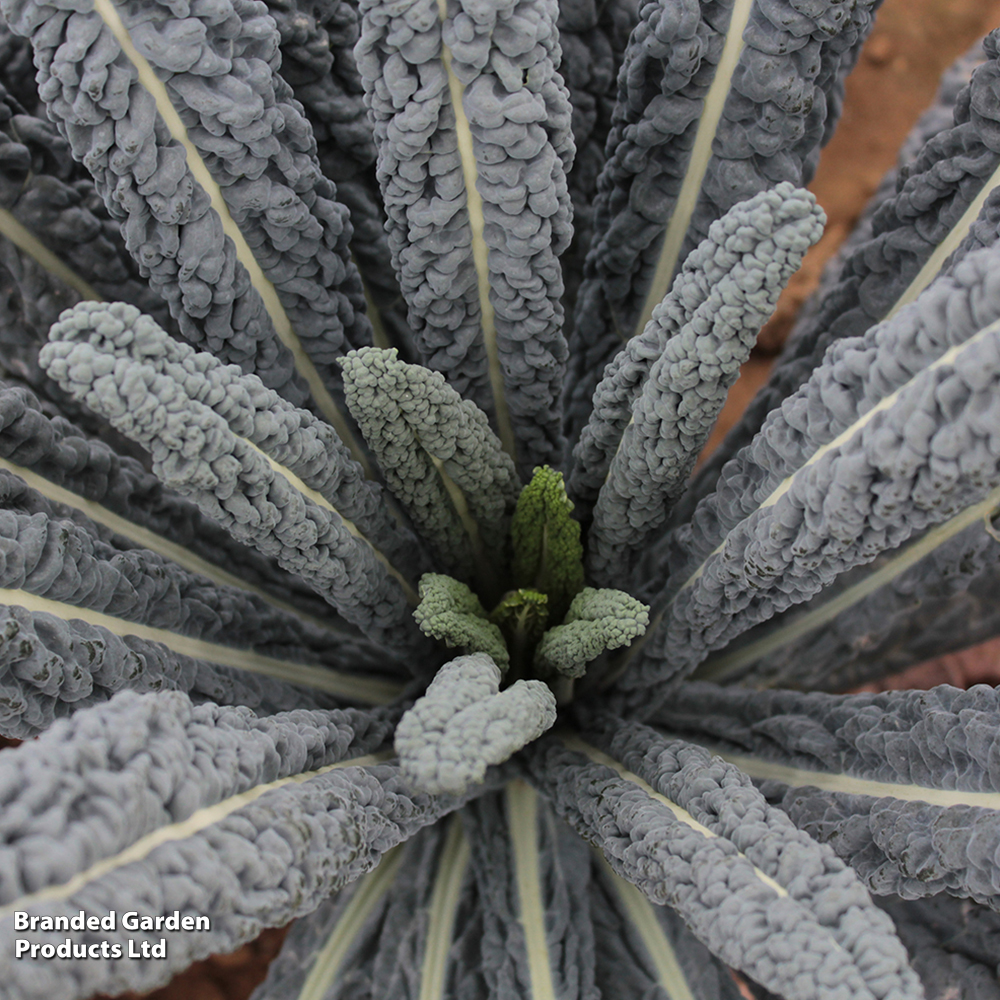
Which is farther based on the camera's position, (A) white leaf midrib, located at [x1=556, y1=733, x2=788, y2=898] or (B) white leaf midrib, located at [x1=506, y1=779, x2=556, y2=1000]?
(B) white leaf midrib, located at [x1=506, y1=779, x2=556, y2=1000]

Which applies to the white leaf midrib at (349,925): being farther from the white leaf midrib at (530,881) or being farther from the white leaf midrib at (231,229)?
the white leaf midrib at (231,229)

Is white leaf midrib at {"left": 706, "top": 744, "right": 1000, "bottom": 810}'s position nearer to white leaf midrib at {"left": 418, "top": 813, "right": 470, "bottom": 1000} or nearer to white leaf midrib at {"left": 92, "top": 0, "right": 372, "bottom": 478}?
white leaf midrib at {"left": 418, "top": 813, "right": 470, "bottom": 1000}

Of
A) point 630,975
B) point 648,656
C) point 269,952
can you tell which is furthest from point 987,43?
point 269,952

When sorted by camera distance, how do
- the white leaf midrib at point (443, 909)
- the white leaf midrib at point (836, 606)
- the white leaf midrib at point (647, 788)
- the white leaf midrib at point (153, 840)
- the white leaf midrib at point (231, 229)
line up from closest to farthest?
the white leaf midrib at point (153, 840) < the white leaf midrib at point (647, 788) < the white leaf midrib at point (231, 229) < the white leaf midrib at point (443, 909) < the white leaf midrib at point (836, 606)

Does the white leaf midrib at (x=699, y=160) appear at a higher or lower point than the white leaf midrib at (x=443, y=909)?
higher

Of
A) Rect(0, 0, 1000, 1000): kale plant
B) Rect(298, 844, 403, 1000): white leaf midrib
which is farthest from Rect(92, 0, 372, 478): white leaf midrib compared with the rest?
Rect(298, 844, 403, 1000): white leaf midrib

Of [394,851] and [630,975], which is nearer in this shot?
[630,975]

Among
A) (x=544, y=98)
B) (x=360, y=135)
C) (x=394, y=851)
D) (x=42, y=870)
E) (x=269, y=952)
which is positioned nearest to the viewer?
(x=42, y=870)

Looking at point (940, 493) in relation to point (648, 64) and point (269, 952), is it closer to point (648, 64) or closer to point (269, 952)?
point (648, 64)

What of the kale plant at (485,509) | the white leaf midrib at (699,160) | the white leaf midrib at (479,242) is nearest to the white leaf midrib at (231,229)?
the kale plant at (485,509)
